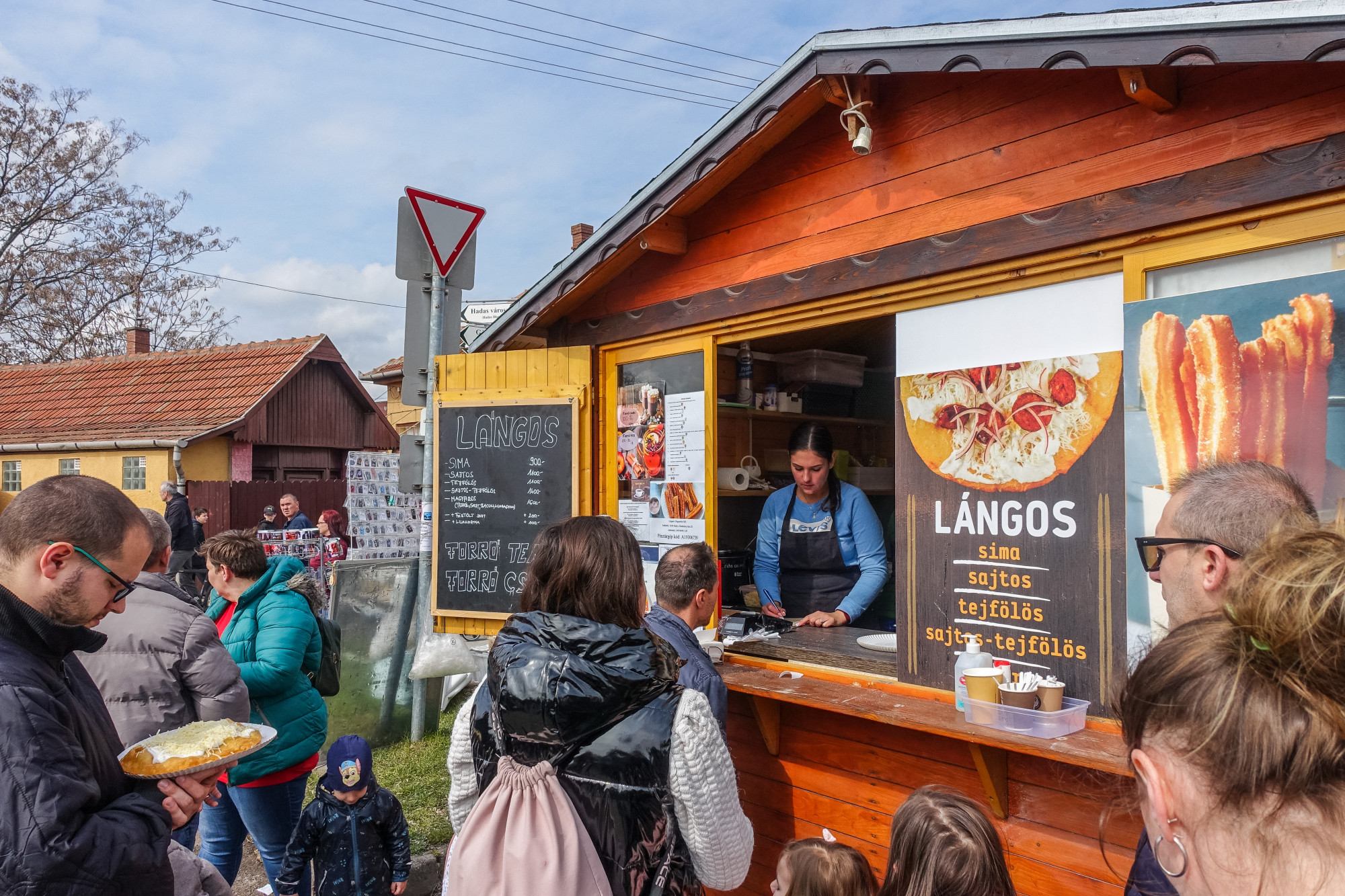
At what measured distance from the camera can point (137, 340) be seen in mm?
23703

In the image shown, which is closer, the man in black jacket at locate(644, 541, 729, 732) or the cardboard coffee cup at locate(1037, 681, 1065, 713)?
the cardboard coffee cup at locate(1037, 681, 1065, 713)

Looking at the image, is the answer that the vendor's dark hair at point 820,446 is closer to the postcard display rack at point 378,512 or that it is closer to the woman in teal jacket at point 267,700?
the woman in teal jacket at point 267,700

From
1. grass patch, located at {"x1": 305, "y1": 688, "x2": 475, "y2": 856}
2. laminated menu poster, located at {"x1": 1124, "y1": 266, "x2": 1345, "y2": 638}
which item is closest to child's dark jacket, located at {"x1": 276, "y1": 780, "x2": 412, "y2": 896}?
grass patch, located at {"x1": 305, "y1": 688, "x2": 475, "y2": 856}

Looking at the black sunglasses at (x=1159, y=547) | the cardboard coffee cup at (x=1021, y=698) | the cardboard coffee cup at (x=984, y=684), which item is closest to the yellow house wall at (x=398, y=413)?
the cardboard coffee cup at (x=984, y=684)

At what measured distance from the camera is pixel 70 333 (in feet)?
78.9

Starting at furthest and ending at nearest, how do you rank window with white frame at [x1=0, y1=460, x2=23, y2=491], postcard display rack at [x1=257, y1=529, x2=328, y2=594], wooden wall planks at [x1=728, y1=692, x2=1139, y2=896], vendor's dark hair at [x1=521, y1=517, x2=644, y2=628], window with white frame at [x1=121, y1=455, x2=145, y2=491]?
window with white frame at [x1=0, y1=460, x2=23, y2=491]
window with white frame at [x1=121, y1=455, x2=145, y2=491]
postcard display rack at [x1=257, y1=529, x2=328, y2=594]
wooden wall planks at [x1=728, y1=692, x2=1139, y2=896]
vendor's dark hair at [x1=521, y1=517, x2=644, y2=628]

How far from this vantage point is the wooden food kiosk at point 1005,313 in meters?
2.52

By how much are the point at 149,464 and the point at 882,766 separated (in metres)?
19.0

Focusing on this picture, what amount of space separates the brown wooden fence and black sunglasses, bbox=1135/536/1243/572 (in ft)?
55.3

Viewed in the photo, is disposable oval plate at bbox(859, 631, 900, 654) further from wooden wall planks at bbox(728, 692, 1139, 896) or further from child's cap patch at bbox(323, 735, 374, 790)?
child's cap patch at bbox(323, 735, 374, 790)

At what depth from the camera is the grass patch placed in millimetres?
5086

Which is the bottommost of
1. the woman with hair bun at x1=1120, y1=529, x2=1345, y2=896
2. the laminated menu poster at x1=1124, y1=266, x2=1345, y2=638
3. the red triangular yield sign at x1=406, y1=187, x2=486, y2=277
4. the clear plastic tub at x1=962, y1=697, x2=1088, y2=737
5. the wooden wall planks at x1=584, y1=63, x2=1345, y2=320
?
the clear plastic tub at x1=962, y1=697, x2=1088, y2=737

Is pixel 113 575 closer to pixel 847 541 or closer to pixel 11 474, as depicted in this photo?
pixel 847 541

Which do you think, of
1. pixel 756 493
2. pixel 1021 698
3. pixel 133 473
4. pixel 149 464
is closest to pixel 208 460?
pixel 149 464
